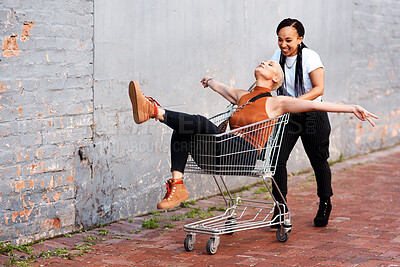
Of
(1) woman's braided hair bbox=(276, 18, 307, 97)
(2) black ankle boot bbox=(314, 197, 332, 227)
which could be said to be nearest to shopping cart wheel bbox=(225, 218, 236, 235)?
(2) black ankle boot bbox=(314, 197, 332, 227)

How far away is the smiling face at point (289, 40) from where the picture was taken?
5.58m

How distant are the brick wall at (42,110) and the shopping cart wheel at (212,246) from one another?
135cm

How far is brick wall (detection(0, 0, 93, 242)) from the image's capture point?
5.04m

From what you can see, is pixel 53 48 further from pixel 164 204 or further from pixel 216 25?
pixel 216 25

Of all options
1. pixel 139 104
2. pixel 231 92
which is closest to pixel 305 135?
pixel 231 92

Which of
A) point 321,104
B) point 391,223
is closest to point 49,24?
point 321,104

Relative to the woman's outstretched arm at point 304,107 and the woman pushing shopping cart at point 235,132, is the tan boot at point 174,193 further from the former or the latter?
the woman's outstretched arm at point 304,107

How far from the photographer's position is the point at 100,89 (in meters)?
5.86

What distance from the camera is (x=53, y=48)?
538 centimetres

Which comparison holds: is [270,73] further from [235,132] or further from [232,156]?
[232,156]

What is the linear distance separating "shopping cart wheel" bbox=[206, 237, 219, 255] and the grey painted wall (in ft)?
4.41

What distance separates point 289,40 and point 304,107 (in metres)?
0.76

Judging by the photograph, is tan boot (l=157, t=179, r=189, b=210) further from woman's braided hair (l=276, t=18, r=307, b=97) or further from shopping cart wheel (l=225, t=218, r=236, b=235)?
woman's braided hair (l=276, t=18, r=307, b=97)

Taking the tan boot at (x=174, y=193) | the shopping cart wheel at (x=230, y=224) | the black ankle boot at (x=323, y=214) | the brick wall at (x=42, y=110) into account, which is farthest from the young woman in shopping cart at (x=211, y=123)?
the black ankle boot at (x=323, y=214)
